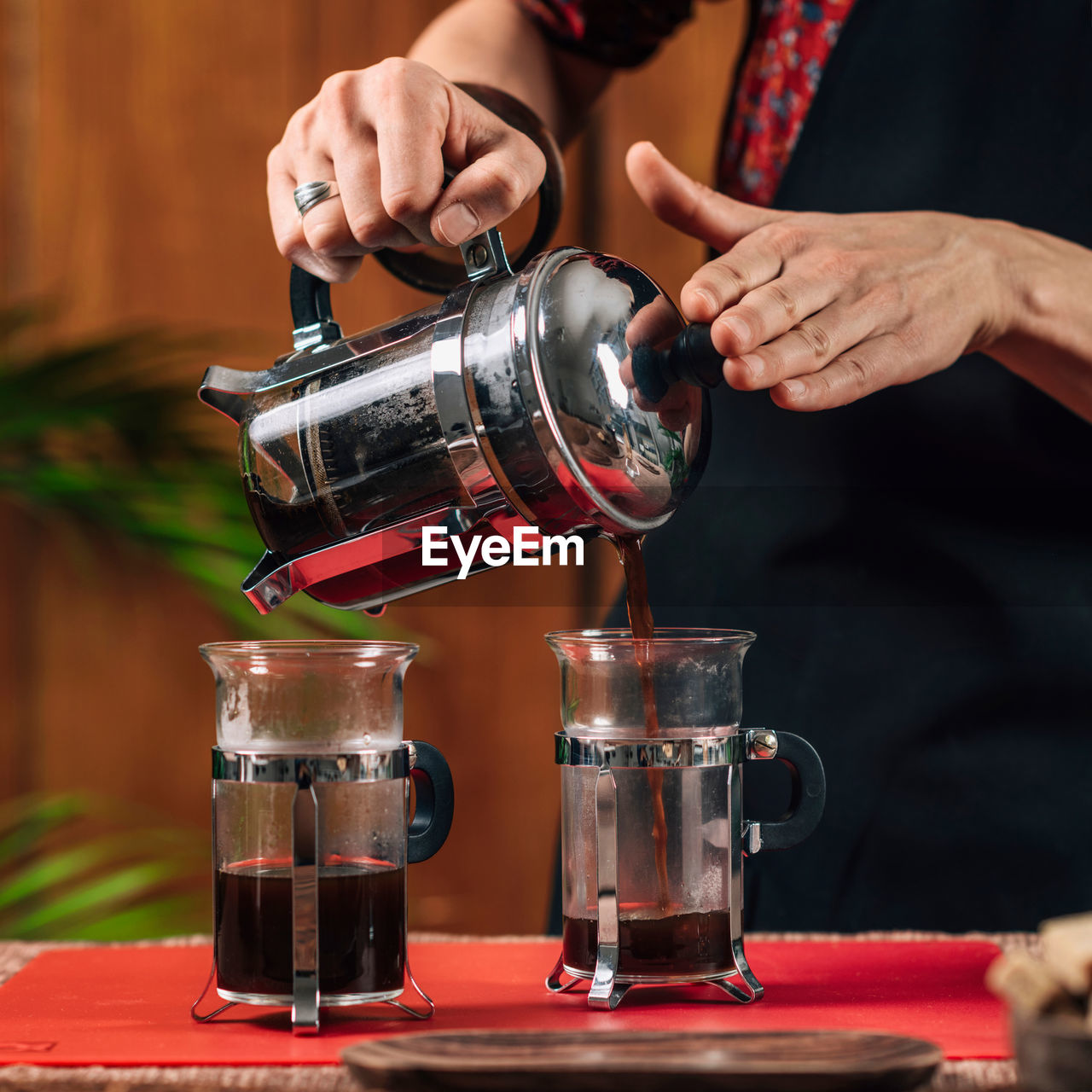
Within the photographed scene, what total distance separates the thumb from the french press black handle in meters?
0.33

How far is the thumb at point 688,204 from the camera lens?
2.55 ft

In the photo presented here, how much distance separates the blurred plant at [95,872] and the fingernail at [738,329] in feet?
3.58

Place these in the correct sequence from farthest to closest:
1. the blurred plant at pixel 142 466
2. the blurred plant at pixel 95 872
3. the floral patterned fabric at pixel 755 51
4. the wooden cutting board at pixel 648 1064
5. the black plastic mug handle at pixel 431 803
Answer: the blurred plant at pixel 142 466
the blurred plant at pixel 95 872
the floral patterned fabric at pixel 755 51
the black plastic mug handle at pixel 431 803
the wooden cutting board at pixel 648 1064

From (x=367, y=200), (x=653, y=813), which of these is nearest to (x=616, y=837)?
(x=653, y=813)

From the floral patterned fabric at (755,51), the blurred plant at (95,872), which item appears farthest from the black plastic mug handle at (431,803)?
the blurred plant at (95,872)

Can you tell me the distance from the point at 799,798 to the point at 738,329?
0.27 meters

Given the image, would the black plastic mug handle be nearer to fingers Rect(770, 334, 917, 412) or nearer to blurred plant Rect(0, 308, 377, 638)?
fingers Rect(770, 334, 917, 412)

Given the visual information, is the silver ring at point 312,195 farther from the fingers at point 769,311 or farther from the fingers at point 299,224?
the fingers at point 769,311

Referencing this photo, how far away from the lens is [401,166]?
0.67 meters

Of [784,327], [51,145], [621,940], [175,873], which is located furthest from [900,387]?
[51,145]

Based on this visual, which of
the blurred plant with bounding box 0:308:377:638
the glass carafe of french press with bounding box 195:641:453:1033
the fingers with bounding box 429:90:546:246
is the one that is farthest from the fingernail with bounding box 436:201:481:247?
the blurred plant with bounding box 0:308:377:638

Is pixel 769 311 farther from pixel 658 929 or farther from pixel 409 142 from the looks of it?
pixel 658 929

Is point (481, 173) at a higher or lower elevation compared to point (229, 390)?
higher

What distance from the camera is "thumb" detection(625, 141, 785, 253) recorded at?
776 millimetres
